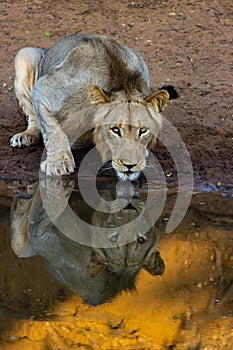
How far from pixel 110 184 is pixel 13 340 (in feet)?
9.71

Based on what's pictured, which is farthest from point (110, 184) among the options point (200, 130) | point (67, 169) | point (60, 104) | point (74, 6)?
point (74, 6)

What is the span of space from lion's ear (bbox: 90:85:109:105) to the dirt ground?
2.96 ft

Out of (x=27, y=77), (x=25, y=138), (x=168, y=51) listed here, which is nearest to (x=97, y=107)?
(x=25, y=138)

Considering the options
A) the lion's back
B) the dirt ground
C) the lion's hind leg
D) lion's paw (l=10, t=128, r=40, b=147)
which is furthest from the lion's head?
the lion's hind leg

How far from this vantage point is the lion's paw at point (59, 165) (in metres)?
7.03

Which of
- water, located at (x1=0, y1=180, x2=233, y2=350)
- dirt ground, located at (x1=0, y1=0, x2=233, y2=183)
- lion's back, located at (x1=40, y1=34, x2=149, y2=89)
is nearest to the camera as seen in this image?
water, located at (x1=0, y1=180, x2=233, y2=350)

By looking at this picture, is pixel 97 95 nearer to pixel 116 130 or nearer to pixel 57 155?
pixel 116 130

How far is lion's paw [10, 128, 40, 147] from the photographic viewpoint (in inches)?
301

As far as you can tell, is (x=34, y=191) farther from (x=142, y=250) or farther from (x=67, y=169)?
(x=142, y=250)

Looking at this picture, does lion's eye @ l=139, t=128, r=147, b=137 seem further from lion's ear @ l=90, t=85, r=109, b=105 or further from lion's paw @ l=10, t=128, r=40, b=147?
lion's paw @ l=10, t=128, r=40, b=147

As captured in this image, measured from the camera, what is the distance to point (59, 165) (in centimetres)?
705

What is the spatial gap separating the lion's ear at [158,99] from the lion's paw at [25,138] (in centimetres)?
139

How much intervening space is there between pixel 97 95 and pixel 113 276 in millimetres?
2029

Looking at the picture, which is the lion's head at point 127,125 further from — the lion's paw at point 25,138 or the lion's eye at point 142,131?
the lion's paw at point 25,138
